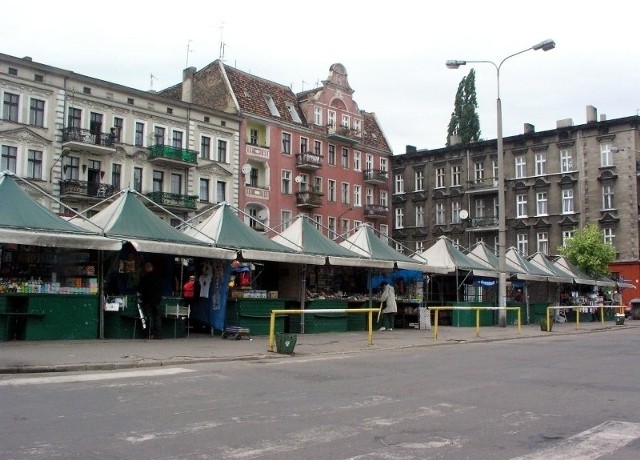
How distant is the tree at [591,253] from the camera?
46.7m

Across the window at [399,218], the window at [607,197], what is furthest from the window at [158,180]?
the window at [607,197]

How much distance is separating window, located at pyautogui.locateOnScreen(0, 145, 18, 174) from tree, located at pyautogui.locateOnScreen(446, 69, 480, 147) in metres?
40.0

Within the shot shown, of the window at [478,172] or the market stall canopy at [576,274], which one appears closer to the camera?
the market stall canopy at [576,274]

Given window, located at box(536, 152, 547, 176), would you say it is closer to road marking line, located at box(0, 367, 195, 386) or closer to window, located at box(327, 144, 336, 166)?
window, located at box(327, 144, 336, 166)

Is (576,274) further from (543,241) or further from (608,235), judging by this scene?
(543,241)

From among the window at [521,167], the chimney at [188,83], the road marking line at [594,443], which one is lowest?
the road marking line at [594,443]

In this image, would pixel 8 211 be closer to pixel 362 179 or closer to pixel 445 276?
pixel 445 276

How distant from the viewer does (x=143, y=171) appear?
43.4m

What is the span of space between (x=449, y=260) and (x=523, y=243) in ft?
98.1

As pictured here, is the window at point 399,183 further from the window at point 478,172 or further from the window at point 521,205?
the window at point 521,205

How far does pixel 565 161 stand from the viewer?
182 ft

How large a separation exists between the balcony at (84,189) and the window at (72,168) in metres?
1.01

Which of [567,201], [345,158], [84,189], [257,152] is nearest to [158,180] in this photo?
[84,189]

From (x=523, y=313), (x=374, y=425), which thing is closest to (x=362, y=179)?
(x=523, y=313)
